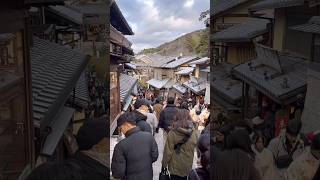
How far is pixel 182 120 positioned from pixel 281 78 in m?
0.59

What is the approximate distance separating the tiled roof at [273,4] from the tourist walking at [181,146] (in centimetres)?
60

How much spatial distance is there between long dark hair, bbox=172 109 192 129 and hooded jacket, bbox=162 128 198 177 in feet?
0.07

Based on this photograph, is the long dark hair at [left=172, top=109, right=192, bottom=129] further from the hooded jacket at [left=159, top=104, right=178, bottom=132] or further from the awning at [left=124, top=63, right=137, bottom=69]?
the awning at [left=124, top=63, right=137, bottom=69]

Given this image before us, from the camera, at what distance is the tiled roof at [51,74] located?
1461mm

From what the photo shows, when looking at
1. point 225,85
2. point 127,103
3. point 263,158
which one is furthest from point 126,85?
point 263,158

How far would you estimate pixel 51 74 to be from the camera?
1.59m

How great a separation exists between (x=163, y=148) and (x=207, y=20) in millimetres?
696

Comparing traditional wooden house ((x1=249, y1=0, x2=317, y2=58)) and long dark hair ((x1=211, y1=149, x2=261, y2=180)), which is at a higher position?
traditional wooden house ((x1=249, y1=0, x2=317, y2=58))

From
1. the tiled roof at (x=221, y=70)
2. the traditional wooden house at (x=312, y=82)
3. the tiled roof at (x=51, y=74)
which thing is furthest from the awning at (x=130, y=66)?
the traditional wooden house at (x=312, y=82)

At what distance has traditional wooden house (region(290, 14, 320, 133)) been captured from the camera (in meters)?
1.26

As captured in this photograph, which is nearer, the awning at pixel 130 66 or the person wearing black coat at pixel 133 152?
the person wearing black coat at pixel 133 152

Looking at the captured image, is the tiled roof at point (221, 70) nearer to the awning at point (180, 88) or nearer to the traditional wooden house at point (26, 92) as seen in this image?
the awning at point (180, 88)

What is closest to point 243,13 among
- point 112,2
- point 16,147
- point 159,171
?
point 112,2

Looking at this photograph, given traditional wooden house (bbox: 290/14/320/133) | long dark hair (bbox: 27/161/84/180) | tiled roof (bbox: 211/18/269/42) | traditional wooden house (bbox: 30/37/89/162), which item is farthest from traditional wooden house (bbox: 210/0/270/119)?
long dark hair (bbox: 27/161/84/180)
